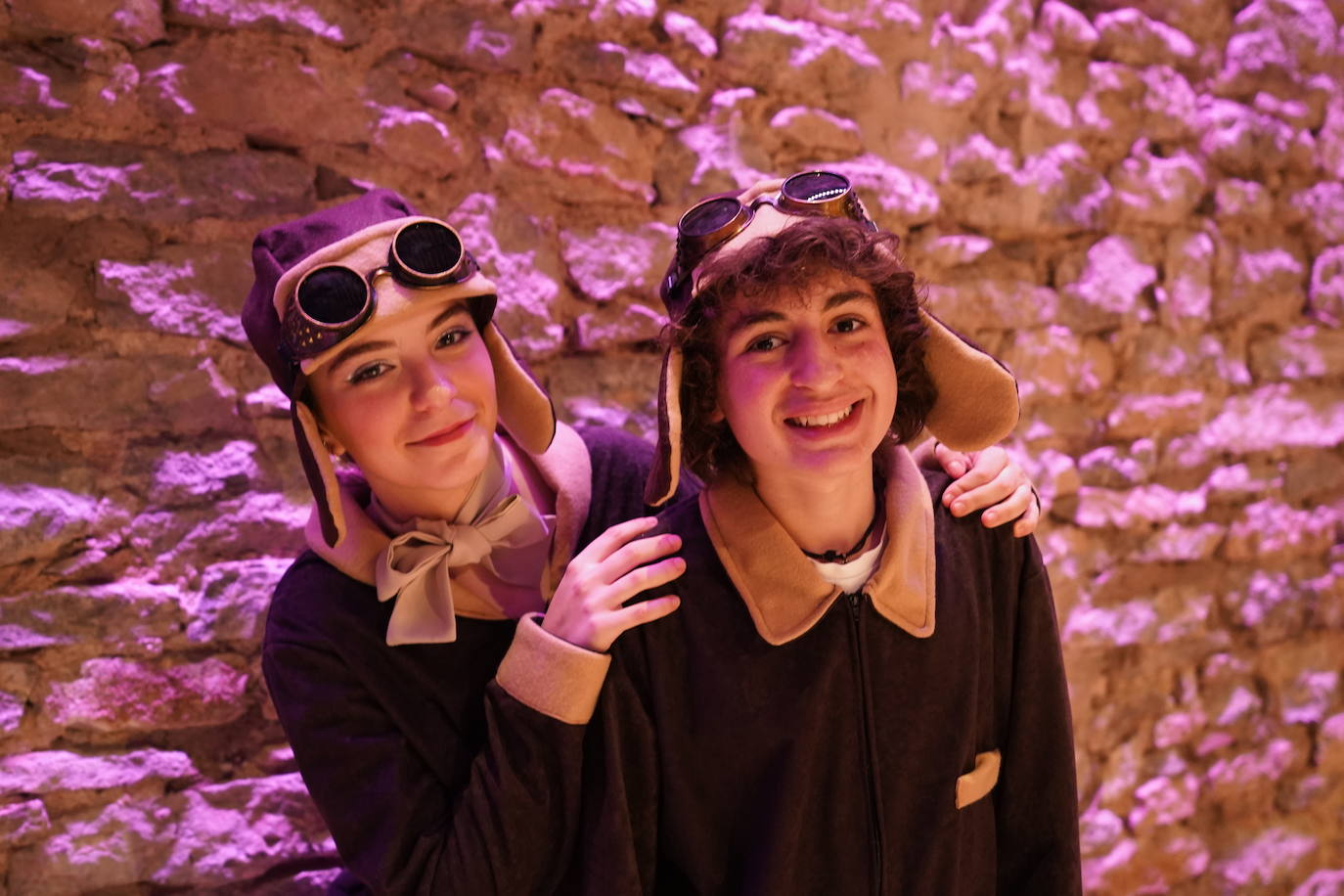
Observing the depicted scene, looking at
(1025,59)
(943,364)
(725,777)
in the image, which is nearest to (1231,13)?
(1025,59)

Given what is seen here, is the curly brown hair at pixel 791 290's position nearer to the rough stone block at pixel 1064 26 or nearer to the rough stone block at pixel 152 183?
the rough stone block at pixel 152 183

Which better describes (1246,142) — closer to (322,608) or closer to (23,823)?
(322,608)

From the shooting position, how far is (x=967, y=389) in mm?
1649

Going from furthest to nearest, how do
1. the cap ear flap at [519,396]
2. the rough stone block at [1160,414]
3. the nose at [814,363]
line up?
the rough stone block at [1160,414], the cap ear flap at [519,396], the nose at [814,363]

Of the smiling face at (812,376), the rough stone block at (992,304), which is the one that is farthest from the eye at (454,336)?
the rough stone block at (992,304)

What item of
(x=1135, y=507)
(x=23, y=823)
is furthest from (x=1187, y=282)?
(x=23, y=823)

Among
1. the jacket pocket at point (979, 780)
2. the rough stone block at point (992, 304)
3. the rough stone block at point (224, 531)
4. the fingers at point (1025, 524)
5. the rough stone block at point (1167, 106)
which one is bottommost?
the jacket pocket at point (979, 780)

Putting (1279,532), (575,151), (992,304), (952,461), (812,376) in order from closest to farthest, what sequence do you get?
(812,376) → (952,461) → (575,151) → (992,304) → (1279,532)

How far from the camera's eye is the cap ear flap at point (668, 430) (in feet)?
4.99

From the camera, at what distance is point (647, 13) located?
2.34 meters

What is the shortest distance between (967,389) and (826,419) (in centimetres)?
30

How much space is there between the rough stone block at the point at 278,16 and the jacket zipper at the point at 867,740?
155 centimetres

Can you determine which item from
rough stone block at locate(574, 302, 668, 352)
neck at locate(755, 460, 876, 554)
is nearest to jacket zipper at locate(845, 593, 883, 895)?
neck at locate(755, 460, 876, 554)

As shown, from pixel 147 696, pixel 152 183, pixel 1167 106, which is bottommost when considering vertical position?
pixel 147 696
